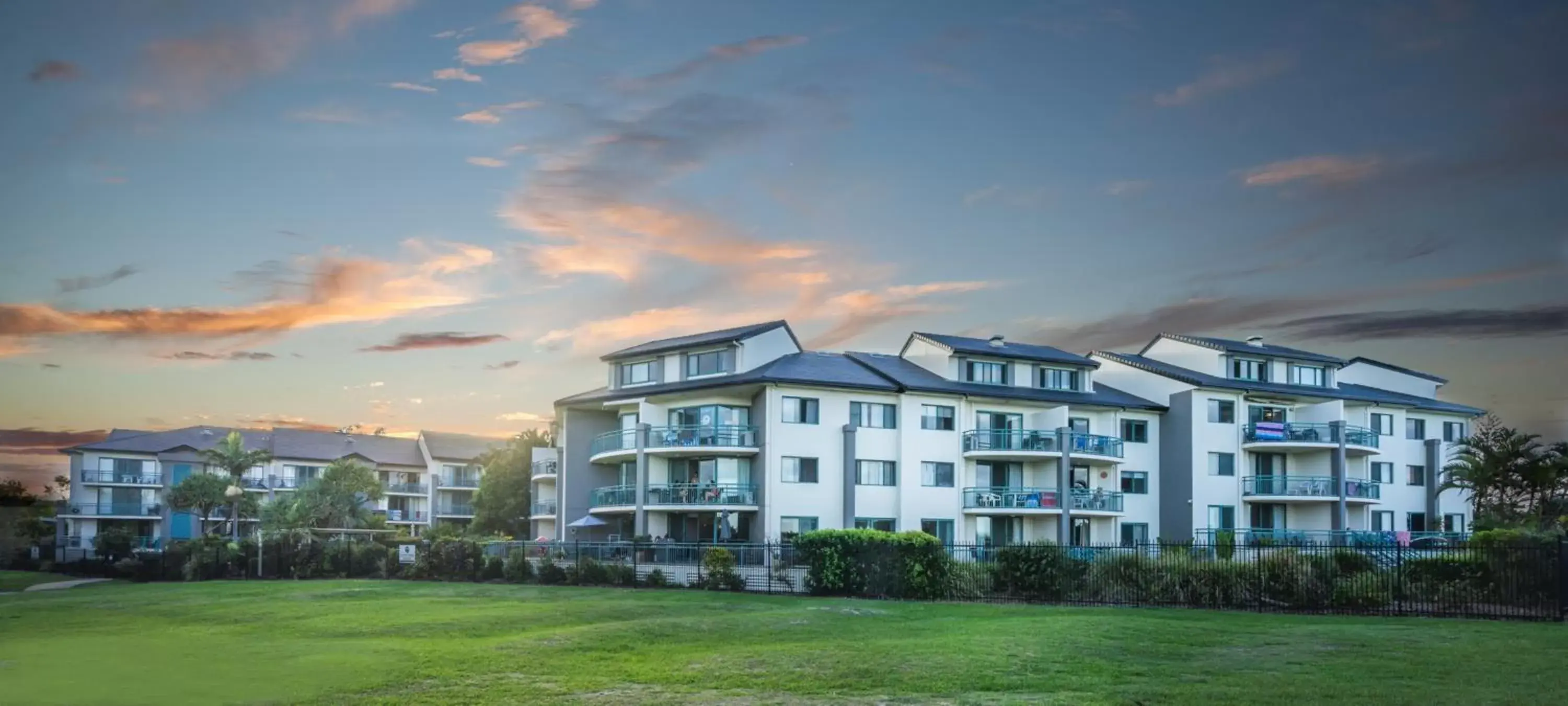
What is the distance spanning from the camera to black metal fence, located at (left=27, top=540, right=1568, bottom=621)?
28.6 meters

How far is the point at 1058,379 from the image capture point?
6806 centimetres

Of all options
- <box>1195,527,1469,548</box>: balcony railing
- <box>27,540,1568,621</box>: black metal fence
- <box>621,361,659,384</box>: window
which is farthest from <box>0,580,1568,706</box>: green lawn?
<box>1195,527,1469,548</box>: balcony railing

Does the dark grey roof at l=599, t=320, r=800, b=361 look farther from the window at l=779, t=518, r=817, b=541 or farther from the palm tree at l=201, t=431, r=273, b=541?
the palm tree at l=201, t=431, r=273, b=541

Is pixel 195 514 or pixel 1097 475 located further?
pixel 195 514

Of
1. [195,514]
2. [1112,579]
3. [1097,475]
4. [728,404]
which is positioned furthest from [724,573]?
[195,514]

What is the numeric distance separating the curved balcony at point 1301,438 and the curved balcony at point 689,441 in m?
28.3

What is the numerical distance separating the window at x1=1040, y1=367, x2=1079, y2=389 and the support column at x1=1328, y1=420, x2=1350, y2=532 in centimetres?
1425

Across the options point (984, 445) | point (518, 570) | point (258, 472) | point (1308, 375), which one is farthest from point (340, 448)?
point (1308, 375)

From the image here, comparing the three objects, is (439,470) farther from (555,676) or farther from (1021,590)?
(555,676)

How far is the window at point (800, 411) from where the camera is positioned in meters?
58.0

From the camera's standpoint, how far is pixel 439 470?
11169cm

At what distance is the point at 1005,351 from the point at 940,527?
10.2m

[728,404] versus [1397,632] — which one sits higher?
[728,404]

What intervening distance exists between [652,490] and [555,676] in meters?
41.4
